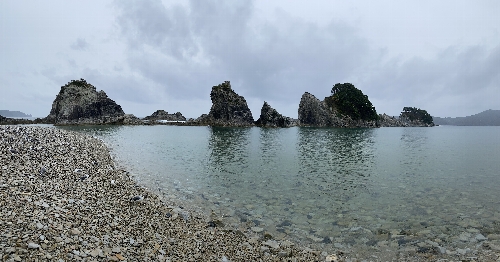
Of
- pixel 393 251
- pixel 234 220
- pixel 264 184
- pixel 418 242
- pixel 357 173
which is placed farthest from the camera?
pixel 357 173

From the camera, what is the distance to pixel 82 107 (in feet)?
518

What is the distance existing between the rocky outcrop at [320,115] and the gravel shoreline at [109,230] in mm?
186970

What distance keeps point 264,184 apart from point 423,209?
11.8 m

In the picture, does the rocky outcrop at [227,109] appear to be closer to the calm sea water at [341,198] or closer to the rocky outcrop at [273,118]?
the rocky outcrop at [273,118]

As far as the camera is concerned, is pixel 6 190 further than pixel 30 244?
Yes

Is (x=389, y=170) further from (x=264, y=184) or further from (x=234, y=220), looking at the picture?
(x=234, y=220)

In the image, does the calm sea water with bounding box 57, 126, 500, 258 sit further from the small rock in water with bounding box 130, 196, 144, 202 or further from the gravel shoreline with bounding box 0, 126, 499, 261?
the small rock in water with bounding box 130, 196, 144, 202

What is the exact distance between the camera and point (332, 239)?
12539 mm

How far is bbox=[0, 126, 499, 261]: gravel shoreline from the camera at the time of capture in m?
8.17

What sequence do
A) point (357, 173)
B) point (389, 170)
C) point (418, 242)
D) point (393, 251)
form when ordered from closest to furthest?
point (393, 251)
point (418, 242)
point (357, 173)
point (389, 170)

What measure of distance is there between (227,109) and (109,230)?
6417 inches

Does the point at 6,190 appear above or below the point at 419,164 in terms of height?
above

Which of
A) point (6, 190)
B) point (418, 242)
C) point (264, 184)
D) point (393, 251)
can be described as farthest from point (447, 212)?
point (6, 190)

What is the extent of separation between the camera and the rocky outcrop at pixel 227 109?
172m
